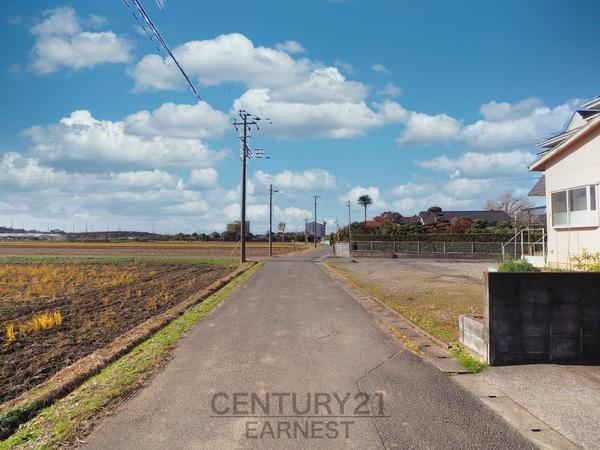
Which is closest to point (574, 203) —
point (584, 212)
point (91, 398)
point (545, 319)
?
point (584, 212)

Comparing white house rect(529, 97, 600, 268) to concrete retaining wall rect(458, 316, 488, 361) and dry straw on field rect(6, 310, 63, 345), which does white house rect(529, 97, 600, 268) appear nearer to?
concrete retaining wall rect(458, 316, 488, 361)

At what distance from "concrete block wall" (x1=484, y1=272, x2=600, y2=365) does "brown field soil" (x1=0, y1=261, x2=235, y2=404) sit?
6.59 meters

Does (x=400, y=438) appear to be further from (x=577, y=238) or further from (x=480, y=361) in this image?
(x=577, y=238)

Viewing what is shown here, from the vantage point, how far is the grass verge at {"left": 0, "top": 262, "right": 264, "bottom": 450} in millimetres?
4500

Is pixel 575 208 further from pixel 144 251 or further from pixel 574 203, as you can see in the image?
pixel 144 251

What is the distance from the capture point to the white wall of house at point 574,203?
1262 centimetres

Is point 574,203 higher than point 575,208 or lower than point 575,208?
higher

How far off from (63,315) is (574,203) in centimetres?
1468

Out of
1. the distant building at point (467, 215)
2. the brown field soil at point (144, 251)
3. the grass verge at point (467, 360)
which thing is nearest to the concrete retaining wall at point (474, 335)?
the grass verge at point (467, 360)

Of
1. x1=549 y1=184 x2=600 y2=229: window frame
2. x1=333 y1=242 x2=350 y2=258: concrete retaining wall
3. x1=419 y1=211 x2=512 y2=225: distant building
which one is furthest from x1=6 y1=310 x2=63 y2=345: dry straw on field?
x1=419 y1=211 x2=512 y2=225: distant building

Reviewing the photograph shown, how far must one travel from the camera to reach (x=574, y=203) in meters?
13.8

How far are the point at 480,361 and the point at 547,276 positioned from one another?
1.54 metres

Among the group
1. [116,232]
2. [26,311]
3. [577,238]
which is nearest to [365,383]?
[577,238]

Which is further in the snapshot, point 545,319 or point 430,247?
point 430,247
